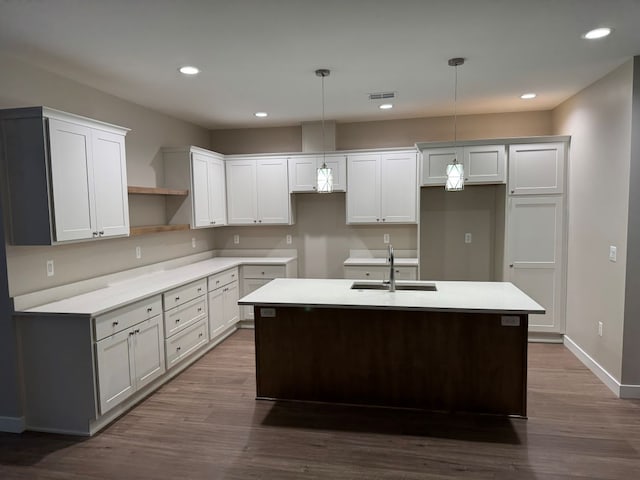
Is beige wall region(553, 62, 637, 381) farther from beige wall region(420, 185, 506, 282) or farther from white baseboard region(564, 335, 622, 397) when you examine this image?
beige wall region(420, 185, 506, 282)

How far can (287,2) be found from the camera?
2275 mm

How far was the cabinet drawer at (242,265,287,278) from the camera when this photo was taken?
17.6 ft

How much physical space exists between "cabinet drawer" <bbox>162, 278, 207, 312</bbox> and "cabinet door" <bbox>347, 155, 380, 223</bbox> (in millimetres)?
2095

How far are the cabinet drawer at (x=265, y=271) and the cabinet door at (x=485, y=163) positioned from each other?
2.54m

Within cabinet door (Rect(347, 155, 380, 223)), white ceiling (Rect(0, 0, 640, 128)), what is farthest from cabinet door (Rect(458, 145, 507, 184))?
cabinet door (Rect(347, 155, 380, 223))

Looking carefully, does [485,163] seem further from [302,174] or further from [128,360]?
[128,360]

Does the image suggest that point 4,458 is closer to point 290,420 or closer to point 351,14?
point 290,420

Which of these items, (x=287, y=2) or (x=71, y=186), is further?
(x=71, y=186)

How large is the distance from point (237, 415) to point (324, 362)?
791 millimetres

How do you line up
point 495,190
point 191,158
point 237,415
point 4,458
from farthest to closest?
point 495,190 < point 191,158 < point 237,415 < point 4,458

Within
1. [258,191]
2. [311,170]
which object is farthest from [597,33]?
[258,191]

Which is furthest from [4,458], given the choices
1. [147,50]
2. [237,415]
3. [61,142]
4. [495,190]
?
[495,190]

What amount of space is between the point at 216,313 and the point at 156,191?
5.00 feet

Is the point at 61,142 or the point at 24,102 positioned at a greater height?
the point at 24,102
